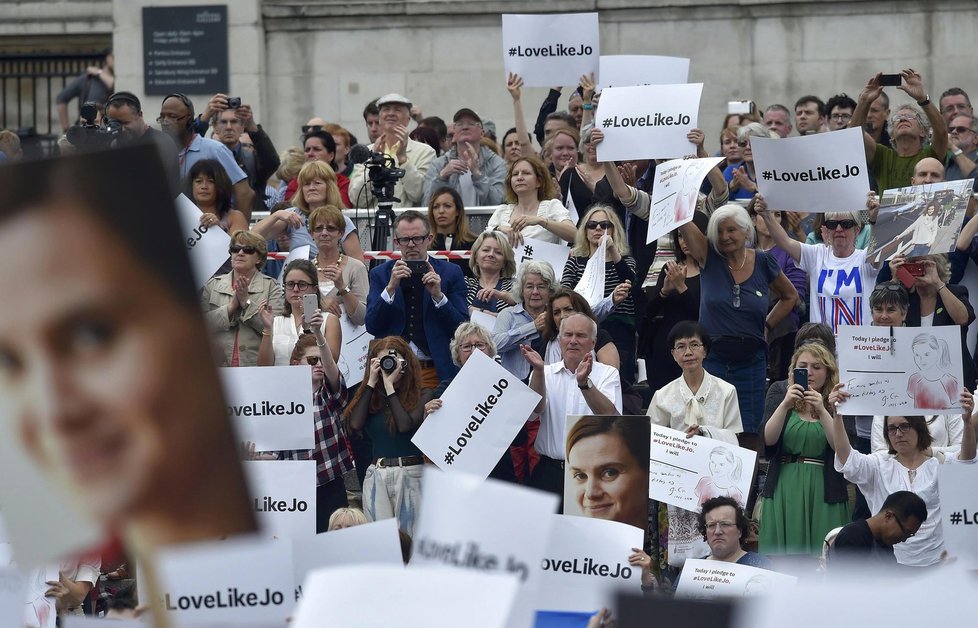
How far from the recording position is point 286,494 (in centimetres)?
885

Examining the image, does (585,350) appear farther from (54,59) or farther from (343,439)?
(54,59)

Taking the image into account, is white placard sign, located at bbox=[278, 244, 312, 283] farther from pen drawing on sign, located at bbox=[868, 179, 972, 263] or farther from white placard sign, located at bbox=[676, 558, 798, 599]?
white placard sign, located at bbox=[676, 558, 798, 599]

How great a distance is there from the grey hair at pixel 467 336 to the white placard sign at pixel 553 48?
13.8 ft

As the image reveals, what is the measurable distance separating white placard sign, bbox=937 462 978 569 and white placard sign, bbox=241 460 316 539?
282 centimetres

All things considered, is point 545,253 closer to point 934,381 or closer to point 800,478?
point 800,478

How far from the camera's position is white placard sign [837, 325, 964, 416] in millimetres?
9633

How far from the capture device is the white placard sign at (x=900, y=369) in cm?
963

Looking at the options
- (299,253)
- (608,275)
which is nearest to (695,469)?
(608,275)

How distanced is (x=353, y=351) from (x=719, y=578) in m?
3.33

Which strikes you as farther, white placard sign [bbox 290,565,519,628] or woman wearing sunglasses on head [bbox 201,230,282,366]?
woman wearing sunglasses on head [bbox 201,230,282,366]

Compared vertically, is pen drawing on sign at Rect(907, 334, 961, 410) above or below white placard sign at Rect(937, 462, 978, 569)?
above

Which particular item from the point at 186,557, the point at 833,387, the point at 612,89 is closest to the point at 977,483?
the point at 833,387

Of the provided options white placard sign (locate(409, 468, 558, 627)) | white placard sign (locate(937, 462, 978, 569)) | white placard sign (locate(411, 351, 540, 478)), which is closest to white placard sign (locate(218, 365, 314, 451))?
white placard sign (locate(411, 351, 540, 478))

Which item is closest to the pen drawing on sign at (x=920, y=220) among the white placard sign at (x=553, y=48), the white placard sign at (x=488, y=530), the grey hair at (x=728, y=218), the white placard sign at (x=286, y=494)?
the grey hair at (x=728, y=218)
